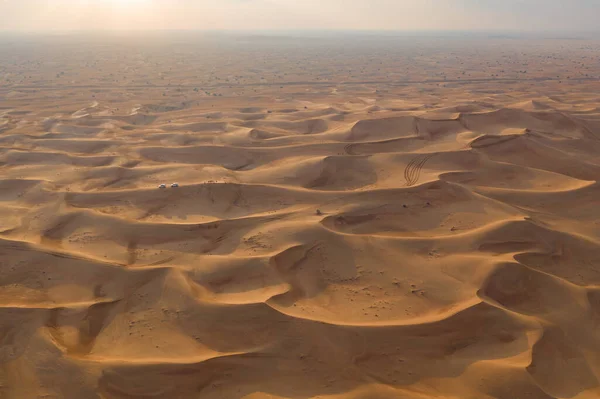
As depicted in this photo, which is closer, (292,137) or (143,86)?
(292,137)

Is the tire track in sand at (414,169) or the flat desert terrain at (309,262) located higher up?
the tire track in sand at (414,169)

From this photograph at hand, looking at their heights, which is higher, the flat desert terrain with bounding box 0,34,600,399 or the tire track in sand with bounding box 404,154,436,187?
the tire track in sand with bounding box 404,154,436,187

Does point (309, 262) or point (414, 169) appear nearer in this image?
point (309, 262)

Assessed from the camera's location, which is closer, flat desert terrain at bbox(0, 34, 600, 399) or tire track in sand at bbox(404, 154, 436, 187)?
flat desert terrain at bbox(0, 34, 600, 399)

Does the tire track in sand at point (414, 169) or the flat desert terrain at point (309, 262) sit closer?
the flat desert terrain at point (309, 262)

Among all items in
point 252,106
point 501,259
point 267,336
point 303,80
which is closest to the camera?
point 267,336

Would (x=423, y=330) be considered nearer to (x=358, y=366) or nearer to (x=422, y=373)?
(x=422, y=373)

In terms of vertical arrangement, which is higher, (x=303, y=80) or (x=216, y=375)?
(x=303, y=80)

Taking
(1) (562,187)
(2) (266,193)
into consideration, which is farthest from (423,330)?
(1) (562,187)
